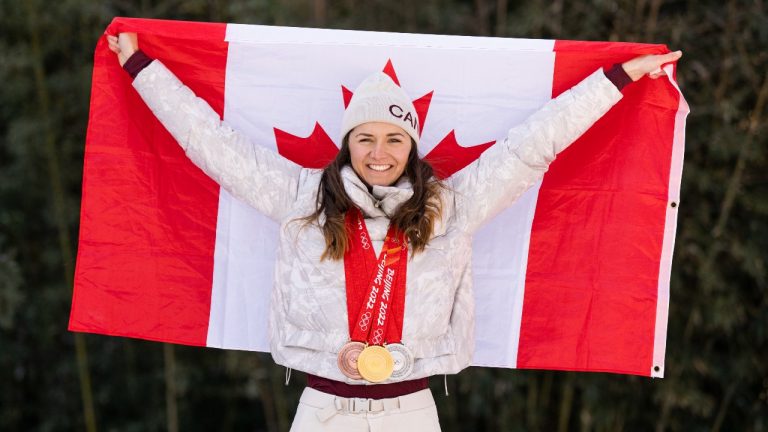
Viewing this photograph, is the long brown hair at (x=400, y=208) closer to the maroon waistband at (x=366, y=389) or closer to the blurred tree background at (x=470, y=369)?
the maroon waistband at (x=366, y=389)

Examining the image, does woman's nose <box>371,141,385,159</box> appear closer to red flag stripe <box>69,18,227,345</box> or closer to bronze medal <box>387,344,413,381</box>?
bronze medal <box>387,344,413,381</box>

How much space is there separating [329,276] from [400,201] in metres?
0.27

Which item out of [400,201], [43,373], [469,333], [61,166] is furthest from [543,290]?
[43,373]

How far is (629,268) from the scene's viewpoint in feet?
9.71

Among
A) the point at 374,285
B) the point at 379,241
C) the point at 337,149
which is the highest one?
the point at 337,149

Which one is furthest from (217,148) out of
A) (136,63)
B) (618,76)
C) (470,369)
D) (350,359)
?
(470,369)

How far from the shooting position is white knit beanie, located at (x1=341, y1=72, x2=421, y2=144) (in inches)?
100

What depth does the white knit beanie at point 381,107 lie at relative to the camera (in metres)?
2.55

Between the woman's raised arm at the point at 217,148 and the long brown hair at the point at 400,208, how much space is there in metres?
0.13

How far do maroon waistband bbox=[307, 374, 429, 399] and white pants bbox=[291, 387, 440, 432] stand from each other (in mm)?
13

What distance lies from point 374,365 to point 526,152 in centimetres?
72

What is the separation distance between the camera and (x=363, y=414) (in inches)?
96.1

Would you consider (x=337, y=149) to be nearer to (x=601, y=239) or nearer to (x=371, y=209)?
(x=371, y=209)

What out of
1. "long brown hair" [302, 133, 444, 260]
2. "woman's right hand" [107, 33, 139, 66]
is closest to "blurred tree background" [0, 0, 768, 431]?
"woman's right hand" [107, 33, 139, 66]
